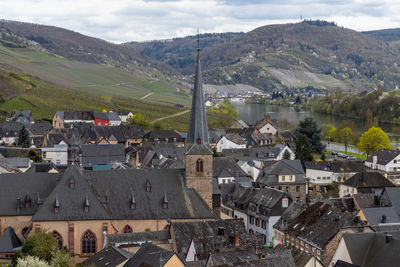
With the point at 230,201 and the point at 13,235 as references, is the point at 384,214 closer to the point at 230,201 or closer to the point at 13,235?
the point at 230,201

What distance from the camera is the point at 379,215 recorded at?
56.1m

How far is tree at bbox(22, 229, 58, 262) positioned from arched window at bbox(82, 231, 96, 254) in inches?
138

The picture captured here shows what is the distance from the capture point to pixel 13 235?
48594 mm

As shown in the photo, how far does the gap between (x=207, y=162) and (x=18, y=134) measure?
73499mm

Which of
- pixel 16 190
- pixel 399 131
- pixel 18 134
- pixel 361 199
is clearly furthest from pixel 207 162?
pixel 399 131

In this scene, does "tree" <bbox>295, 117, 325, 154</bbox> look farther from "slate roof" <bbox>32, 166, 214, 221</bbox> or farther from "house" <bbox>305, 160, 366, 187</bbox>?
"slate roof" <bbox>32, 166, 214, 221</bbox>

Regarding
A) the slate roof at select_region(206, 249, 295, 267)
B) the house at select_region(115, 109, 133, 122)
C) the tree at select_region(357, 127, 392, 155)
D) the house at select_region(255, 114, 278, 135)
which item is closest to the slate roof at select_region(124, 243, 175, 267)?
the slate roof at select_region(206, 249, 295, 267)

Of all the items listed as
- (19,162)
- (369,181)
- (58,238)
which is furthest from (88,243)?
(369,181)

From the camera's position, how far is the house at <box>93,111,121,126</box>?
141 metres

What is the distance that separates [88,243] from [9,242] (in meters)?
6.64

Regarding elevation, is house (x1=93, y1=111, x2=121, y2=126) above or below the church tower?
below

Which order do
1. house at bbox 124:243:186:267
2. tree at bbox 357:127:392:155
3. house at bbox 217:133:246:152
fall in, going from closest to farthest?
house at bbox 124:243:186:267 → tree at bbox 357:127:392:155 → house at bbox 217:133:246:152

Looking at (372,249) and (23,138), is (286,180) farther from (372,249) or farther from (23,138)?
(23,138)

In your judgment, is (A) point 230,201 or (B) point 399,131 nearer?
(A) point 230,201
